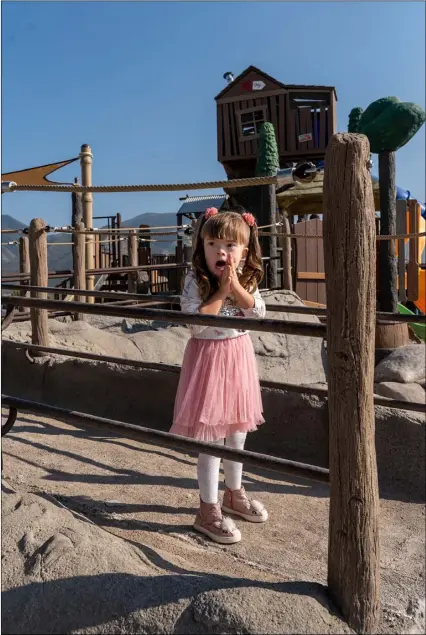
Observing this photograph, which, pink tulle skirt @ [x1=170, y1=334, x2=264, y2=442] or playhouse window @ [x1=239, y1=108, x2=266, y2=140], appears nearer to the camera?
pink tulle skirt @ [x1=170, y1=334, x2=264, y2=442]

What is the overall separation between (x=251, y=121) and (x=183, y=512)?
45.4ft

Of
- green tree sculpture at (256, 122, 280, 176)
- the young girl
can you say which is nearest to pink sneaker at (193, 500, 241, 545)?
the young girl

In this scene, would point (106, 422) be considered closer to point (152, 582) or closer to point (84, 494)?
point (152, 582)

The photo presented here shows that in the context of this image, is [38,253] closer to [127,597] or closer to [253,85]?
[127,597]

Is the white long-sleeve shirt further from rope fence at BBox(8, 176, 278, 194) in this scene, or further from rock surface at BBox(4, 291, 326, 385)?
rock surface at BBox(4, 291, 326, 385)

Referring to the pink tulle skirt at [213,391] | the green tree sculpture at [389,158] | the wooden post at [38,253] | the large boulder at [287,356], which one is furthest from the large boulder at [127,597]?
the green tree sculpture at [389,158]

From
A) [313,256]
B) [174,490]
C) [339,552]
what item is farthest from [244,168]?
[339,552]

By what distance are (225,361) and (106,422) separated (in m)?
0.54

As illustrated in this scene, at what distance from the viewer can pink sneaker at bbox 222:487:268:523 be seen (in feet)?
8.19

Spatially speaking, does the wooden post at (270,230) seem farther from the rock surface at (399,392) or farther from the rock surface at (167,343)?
the rock surface at (399,392)

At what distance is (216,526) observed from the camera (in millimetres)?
2252

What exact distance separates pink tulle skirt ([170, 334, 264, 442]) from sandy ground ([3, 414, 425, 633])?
41 cm

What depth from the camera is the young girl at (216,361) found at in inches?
87.4

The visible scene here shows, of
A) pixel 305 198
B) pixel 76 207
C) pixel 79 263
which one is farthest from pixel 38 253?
pixel 305 198
